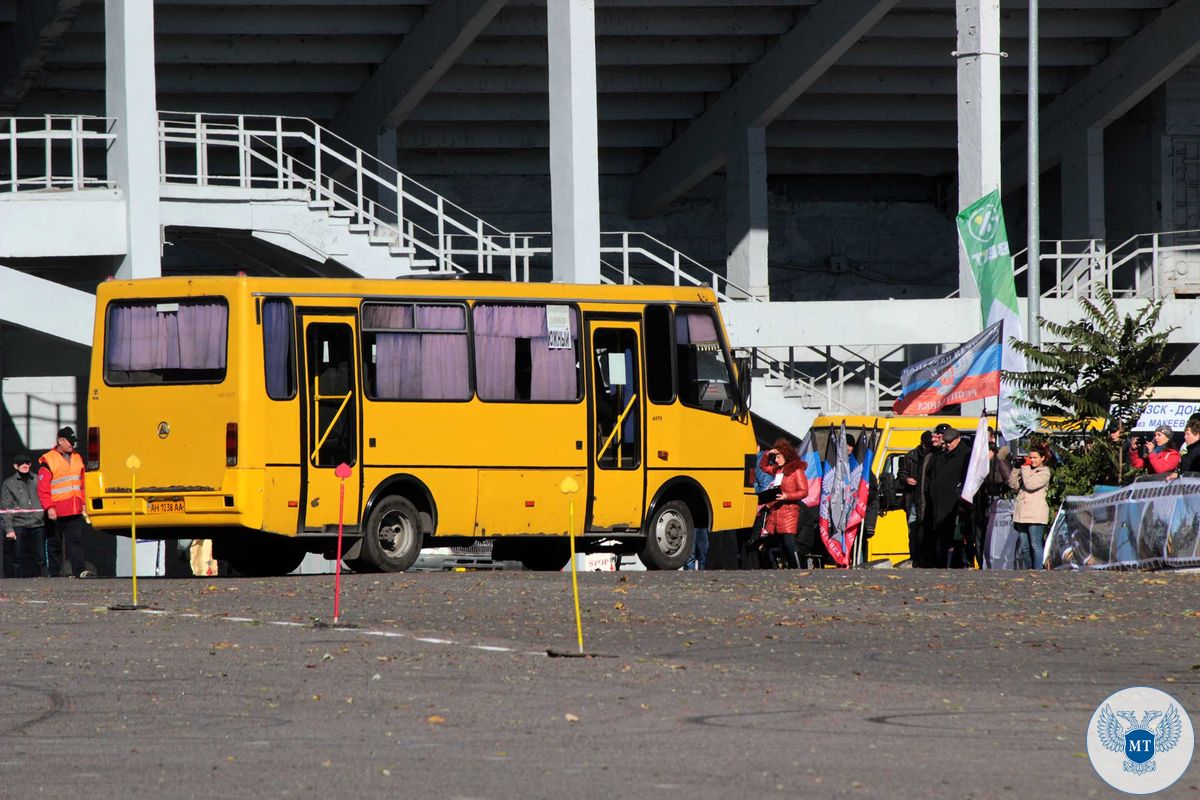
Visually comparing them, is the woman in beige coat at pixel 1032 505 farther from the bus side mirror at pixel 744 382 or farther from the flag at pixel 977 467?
the bus side mirror at pixel 744 382

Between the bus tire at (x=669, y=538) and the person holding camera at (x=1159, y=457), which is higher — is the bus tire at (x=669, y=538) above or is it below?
below

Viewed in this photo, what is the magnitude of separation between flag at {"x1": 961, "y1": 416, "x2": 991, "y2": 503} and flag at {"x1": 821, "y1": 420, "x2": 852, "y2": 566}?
208 centimetres

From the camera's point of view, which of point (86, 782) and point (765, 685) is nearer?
point (86, 782)

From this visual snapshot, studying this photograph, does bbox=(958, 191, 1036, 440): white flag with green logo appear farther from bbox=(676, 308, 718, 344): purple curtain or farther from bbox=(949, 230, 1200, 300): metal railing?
bbox=(949, 230, 1200, 300): metal railing

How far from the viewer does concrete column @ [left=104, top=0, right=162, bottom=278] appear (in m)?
29.4

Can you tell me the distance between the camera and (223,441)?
2053 cm

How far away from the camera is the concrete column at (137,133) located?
29.4 meters

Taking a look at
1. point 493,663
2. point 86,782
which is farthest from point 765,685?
point 86,782

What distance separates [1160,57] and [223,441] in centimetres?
2234

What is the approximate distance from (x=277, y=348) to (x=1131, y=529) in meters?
7.90

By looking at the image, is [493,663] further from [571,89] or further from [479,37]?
[479,37]

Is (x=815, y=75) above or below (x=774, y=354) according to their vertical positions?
above

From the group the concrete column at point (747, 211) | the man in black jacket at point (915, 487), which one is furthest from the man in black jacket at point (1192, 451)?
the concrete column at point (747, 211)

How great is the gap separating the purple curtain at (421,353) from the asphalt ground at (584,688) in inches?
122
